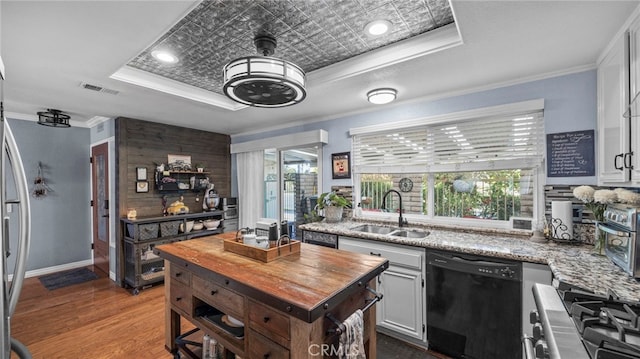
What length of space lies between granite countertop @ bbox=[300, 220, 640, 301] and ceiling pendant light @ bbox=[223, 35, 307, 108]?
151cm

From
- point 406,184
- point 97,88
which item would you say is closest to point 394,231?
point 406,184

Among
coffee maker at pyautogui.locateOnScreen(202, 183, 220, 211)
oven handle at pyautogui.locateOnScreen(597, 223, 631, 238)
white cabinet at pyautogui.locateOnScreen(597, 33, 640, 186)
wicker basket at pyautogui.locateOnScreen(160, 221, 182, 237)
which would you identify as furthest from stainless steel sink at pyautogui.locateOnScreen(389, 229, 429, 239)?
coffee maker at pyautogui.locateOnScreen(202, 183, 220, 211)

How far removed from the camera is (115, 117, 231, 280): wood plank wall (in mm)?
3643

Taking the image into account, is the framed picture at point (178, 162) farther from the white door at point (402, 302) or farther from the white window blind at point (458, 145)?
the white door at point (402, 302)

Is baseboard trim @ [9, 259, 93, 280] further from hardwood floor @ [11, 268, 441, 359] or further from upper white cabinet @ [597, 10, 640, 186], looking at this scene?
upper white cabinet @ [597, 10, 640, 186]

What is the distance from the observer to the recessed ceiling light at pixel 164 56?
83.0 inches

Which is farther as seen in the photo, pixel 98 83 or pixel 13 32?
pixel 98 83

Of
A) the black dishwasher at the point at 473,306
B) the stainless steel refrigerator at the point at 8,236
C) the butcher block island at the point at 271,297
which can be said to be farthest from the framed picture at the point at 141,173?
the black dishwasher at the point at 473,306

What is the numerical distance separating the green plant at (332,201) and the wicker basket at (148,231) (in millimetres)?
2226

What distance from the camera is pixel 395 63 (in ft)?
6.75

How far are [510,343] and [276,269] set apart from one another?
1728mm

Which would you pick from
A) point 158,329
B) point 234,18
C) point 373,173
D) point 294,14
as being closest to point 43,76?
point 234,18

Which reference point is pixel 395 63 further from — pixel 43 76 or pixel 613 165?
pixel 43 76

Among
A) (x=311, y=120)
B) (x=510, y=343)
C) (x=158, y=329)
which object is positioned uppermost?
(x=311, y=120)
